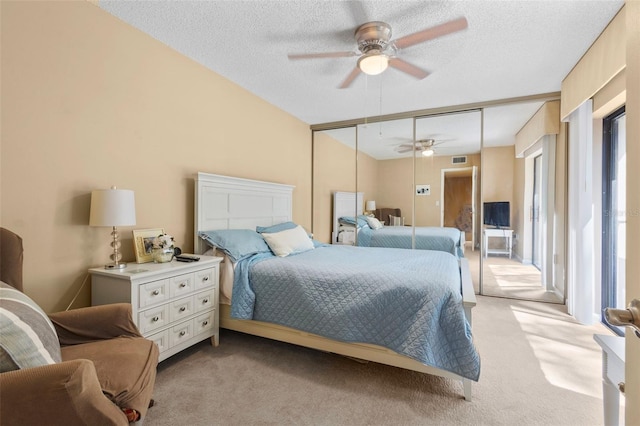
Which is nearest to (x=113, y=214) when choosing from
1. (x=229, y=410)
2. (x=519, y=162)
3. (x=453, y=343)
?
(x=229, y=410)

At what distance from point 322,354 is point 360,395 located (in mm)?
575

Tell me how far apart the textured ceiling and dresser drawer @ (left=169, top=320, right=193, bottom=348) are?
2.31 meters

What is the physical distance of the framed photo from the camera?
2.23 metres

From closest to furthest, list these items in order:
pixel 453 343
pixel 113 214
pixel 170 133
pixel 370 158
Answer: pixel 453 343 → pixel 113 214 → pixel 170 133 → pixel 370 158

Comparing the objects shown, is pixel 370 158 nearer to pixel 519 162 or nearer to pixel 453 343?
pixel 519 162

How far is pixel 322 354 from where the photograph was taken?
92.4 inches

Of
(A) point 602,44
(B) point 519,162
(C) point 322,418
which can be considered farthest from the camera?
(B) point 519,162

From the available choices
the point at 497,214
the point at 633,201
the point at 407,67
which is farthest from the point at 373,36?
the point at 497,214

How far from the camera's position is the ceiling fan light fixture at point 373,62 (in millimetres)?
2213

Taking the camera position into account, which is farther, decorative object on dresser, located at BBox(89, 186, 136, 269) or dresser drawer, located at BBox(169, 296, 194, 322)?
dresser drawer, located at BBox(169, 296, 194, 322)

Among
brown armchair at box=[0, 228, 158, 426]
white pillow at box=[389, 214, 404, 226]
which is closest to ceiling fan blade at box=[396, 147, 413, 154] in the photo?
white pillow at box=[389, 214, 404, 226]

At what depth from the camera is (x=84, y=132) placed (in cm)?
200

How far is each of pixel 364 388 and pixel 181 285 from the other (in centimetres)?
147

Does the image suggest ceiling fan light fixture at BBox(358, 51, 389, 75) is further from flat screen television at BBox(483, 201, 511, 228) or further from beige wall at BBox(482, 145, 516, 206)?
flat screen television at BBox(483, 201, 511, 228)
